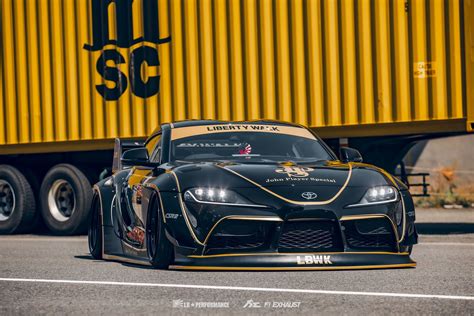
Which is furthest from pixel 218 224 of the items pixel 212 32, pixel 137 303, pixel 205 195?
pixel 212 32

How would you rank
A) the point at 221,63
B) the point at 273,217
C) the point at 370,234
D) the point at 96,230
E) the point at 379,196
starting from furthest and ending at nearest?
the point at 221,63 → the point at 96,230 → the point at 379,196 → the point at 370,234 → the point at 273,217

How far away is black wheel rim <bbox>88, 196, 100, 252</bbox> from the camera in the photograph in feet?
37.4

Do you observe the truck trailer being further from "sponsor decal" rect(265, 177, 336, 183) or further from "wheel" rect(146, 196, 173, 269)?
"wheel" rect(146, 196, 173, 269)

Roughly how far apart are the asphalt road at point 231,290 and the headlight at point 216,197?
57cm

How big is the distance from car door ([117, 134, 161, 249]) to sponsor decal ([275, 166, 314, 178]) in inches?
47.6

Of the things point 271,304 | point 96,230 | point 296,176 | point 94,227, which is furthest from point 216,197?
point 94,227

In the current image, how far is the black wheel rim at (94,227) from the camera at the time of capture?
1141 cm

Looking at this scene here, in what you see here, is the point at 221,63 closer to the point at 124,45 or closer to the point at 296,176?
the point at 124,45

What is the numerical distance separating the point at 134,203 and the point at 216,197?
1.43 meters

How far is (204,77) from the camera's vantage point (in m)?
17.2

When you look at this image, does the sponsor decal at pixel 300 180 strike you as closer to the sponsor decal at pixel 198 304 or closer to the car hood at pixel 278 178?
the car hood at pixel 278 178

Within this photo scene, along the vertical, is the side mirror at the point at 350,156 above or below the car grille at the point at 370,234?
above

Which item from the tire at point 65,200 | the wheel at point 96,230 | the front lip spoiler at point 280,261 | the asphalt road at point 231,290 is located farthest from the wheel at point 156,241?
the tire at point 65,200

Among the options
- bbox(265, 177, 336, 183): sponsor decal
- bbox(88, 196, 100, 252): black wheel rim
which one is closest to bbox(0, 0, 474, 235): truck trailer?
bbox(88, 196, 100, 252): black wheel rim
